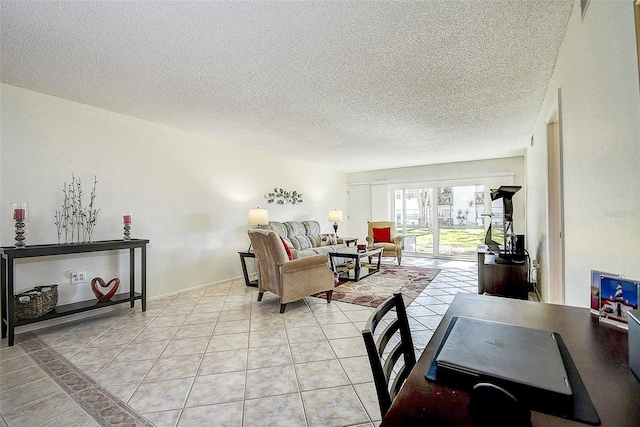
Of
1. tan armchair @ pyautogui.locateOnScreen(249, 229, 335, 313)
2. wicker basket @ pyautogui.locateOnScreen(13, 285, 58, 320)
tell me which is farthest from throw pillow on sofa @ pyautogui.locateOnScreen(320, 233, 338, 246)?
wicker basket @ pyautogui.locateOnScreen(13, 285, 58, 320)

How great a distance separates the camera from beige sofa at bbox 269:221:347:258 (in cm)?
517

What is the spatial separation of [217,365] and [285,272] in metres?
1.24

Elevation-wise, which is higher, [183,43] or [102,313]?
[183,43]

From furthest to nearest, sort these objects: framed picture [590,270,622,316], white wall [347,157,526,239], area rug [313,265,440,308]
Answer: white wall [347,157,526,239]
area rug [313,265,440,308]
framed picture [590,270,622,316]

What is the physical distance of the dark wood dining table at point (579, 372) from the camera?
55 centimetres

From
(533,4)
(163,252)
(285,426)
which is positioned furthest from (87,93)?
(533,4)

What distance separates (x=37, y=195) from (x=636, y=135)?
4.47 metres

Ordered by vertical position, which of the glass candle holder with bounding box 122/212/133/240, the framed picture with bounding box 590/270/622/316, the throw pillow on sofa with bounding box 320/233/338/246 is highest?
the glass candle holder with bounding box 122/212/133/240

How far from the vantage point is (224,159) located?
489 centimetres

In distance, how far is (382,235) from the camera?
21.7 ft

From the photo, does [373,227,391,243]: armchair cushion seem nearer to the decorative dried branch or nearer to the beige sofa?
the beige sofa

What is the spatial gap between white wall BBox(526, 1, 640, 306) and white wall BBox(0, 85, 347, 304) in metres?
4.39

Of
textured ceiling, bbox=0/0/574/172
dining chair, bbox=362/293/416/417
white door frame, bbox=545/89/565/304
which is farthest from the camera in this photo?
white door frame, bbox=545/89/565/304

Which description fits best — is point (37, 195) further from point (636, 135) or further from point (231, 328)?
point (636, 135)
